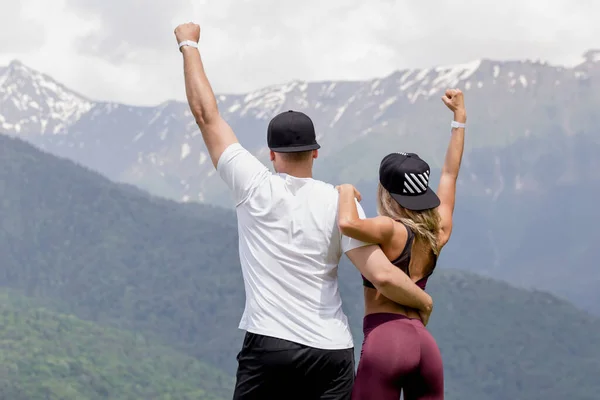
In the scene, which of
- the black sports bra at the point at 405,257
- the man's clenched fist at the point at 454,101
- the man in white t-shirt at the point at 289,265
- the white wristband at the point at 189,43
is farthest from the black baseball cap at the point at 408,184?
the white wristband at the point at 189,43

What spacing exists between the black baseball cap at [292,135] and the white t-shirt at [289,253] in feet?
0.72

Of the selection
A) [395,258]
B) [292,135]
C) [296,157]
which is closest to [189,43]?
[292,135]

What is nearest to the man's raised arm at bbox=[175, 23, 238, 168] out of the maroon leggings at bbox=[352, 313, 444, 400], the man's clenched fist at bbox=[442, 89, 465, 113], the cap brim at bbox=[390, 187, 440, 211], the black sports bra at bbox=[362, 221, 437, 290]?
the cap brim at bbox=[390, 187, 440, 211]

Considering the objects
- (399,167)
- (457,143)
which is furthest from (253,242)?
(457,143)

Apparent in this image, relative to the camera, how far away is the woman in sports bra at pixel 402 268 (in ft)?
24.9

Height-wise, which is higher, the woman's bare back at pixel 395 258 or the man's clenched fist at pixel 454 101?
the man's clenched fist at pixel 454 101

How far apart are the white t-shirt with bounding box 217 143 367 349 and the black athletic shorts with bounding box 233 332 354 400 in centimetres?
7

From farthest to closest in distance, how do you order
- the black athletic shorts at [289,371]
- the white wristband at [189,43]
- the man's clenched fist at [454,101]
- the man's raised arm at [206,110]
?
the man's clenched fist at [454,101] → the white wristband at [189,43] → the man's raised arm at [206,110] → the black athletic shorts at [289,371]

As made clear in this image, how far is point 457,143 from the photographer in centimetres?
943

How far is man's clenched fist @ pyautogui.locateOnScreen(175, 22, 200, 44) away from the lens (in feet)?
26.3

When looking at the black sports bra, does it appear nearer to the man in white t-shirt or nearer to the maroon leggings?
the man in white t-shirt

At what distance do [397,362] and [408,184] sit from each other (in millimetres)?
1430

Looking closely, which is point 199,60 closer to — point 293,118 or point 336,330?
point 293,118

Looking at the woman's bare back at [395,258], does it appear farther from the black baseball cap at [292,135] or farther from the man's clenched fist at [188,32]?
the man's clenched fist at [188,32]
